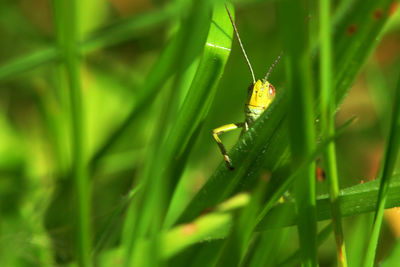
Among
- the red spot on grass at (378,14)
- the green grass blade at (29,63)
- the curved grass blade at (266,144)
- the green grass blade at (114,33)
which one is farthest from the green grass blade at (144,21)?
the red spot on grass at (378,14)

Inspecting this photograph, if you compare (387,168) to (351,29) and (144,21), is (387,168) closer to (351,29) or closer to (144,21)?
(351,29)

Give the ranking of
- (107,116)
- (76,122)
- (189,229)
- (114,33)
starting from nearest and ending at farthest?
(76,122) < (189,229) < (114,33) < (107,116)

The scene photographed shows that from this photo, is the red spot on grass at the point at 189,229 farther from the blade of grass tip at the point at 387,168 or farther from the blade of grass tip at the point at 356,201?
the blade of grass tip at the point at 387,168

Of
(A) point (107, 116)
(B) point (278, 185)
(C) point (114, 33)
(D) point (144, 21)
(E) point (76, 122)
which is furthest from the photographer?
(A) point (107, 116)

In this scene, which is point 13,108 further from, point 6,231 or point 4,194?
point 6,231

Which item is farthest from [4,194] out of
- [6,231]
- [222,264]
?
[222,264]

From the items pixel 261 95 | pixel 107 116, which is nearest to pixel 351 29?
pixel 261 95

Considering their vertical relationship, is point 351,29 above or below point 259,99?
below
